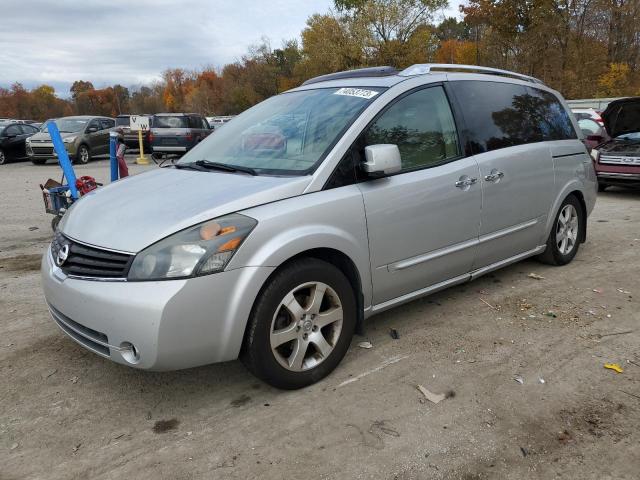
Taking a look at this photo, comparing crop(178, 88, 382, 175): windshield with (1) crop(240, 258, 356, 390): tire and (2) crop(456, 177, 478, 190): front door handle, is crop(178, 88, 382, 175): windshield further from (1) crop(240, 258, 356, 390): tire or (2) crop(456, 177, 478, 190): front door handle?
→ (2) crop(456, 177, 478, 190): front door handle

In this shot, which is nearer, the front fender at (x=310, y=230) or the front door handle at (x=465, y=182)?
the front fender at (x=310, y=230)

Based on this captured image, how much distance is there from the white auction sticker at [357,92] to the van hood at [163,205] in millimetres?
846

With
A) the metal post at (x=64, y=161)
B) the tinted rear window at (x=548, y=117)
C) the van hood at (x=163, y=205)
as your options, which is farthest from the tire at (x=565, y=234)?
the metal post at (x=64, y=161)

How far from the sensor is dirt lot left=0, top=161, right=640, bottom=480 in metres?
2.46

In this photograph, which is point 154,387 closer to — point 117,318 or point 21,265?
point 117,318

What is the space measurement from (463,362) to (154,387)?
1.90 meters

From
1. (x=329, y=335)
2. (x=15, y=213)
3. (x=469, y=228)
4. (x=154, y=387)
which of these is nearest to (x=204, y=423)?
(x=154, y=387)

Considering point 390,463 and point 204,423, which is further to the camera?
point 204,423

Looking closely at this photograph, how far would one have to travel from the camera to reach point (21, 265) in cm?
575

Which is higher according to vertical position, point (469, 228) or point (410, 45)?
point (410, 45)

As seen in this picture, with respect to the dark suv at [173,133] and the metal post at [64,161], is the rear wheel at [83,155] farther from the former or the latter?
the metal post at [64,161]

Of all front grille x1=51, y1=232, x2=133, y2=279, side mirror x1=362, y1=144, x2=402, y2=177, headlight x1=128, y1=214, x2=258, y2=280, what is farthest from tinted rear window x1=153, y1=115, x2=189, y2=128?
headlight x1=128, y1=214, x2=258, y2=280

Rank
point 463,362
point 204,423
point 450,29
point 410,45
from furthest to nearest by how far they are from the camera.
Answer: point 450,29
point 410,45
point 463,362
point 204,423

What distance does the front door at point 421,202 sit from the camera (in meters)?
3.38
